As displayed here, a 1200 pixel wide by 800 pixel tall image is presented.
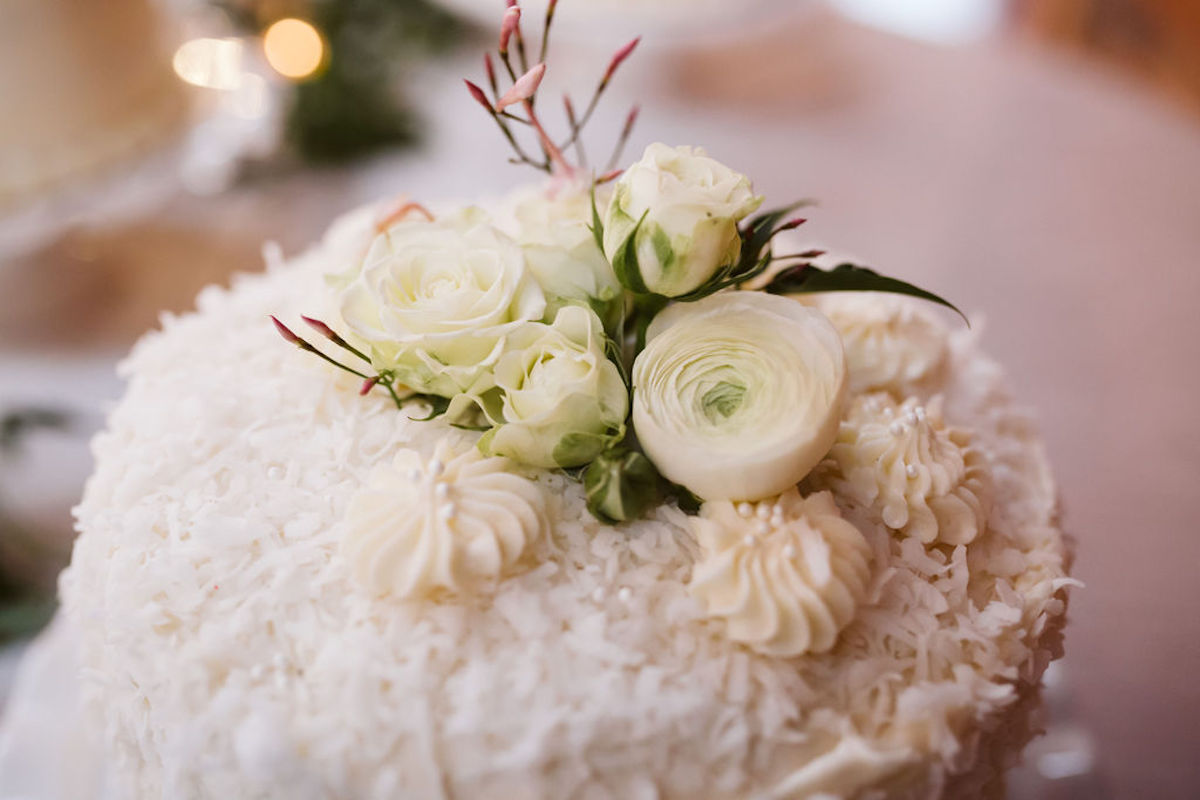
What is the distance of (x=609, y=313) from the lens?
111 cm

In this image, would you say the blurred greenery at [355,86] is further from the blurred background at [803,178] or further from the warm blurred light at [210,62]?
the warm blurred light at [210,62]

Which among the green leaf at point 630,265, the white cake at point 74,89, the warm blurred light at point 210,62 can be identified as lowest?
the green leaf at point 630,265

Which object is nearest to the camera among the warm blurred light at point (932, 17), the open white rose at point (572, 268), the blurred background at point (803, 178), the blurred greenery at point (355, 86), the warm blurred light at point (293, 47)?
the open white rose at point (572, 268)

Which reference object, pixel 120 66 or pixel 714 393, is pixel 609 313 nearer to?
pixel 714 393

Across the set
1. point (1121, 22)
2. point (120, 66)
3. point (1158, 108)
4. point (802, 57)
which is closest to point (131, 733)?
point (120, 66)

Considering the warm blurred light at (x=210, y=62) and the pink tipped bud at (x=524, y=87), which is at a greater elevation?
the warm blurred light at (x=210, y=62)

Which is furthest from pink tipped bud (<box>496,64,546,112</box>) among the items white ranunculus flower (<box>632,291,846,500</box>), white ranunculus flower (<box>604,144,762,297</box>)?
white ranunculus flower (<box>632,291,846,500</box>)

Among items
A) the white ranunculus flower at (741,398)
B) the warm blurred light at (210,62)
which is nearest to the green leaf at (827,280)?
the white ranunculus flower at (741,398)

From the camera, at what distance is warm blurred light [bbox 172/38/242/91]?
2.60 metres

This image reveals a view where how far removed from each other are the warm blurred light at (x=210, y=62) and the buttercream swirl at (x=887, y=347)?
78.3 inches

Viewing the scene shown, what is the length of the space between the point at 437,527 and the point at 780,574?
1.12 ft

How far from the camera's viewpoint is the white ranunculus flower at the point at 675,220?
983 mm

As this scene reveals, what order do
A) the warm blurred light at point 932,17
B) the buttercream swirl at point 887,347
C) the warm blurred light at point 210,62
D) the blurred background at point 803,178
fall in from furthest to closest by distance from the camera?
1. the warm blurred light at point 932,17
2. the warm blurred light at point 210,62
3. the blurred background at point 803,178
4. the buttercream swirl at point 887,347

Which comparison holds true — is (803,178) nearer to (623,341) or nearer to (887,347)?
(887,347)
